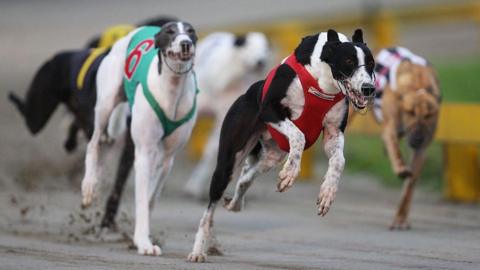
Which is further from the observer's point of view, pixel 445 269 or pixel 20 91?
pixel 20 91

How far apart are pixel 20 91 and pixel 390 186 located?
8638 mm

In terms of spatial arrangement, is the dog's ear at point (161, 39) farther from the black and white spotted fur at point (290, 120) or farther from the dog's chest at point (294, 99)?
the dog's chest at point (294, 99)

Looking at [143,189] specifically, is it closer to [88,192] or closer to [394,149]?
[88,192]

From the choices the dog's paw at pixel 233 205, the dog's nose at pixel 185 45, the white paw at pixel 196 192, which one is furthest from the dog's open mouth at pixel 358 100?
the white paw at pixel 196 192

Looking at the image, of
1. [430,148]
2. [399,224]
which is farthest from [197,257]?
[430,148]

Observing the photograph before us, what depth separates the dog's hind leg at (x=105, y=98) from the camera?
7.96 meters

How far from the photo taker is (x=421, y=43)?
874 inches

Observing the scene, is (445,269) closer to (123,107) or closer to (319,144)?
(123,107)

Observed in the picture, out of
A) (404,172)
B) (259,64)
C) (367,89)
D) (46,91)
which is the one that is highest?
(367,89)

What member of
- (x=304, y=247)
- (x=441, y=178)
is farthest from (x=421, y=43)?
(x=304, y=247)

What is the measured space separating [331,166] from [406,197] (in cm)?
227

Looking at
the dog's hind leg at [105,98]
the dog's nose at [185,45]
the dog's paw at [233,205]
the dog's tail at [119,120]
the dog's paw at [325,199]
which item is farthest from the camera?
the dog's tail at [119,120]

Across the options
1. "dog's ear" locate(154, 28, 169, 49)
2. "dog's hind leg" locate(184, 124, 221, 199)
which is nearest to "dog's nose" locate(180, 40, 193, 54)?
"dog's ear" locate(154, 28, 169, 49)

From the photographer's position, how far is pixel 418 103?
8.89m
